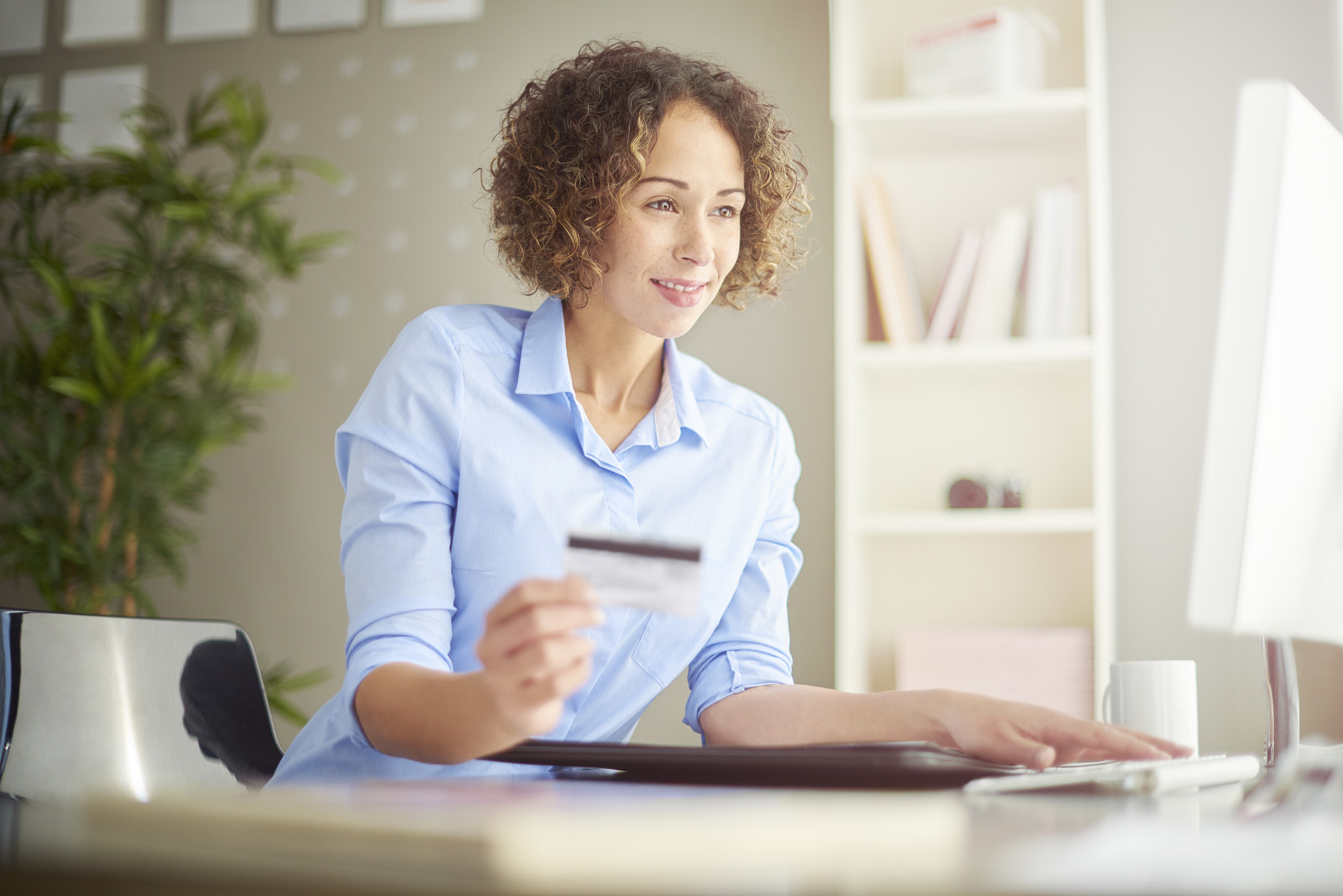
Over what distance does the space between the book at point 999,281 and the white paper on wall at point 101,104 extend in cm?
233

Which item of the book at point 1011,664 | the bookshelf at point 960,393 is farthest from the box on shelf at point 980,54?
the book at point 1011,664

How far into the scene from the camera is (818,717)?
0.93 metres

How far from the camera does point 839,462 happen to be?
82.9 inches

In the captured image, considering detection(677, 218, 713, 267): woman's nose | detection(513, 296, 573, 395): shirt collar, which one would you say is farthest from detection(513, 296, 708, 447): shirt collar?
detection(677, 218, 713, 267): woman's nose

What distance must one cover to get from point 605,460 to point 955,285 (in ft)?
4.13

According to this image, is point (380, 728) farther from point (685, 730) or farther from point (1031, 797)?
point (685, 730)

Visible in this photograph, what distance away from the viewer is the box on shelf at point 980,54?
211cm

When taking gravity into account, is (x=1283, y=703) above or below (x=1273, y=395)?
below

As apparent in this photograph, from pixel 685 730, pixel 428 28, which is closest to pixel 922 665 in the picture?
pixel 685 730

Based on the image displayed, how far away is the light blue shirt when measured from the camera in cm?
92

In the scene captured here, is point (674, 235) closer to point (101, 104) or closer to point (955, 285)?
point (955, 285)

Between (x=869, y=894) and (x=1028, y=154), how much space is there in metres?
2.26

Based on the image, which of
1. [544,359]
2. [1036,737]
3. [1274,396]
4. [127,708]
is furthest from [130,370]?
[1274,396]

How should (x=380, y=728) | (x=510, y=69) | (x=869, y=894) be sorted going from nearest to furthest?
1. (x=869, y=894)
2. (x=380, y=728)
3. (x=510, y=69)
